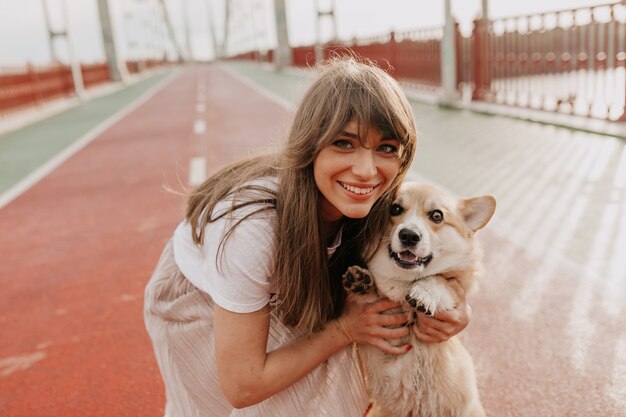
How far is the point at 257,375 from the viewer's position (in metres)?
2.03

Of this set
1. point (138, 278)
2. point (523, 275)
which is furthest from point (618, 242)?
point (138, 278)

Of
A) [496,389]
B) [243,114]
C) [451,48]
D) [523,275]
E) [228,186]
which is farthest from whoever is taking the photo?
[243,114]

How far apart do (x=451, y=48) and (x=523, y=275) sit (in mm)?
9620

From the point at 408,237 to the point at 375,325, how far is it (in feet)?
1.25

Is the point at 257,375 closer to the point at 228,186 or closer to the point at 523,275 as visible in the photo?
the point at 228,186

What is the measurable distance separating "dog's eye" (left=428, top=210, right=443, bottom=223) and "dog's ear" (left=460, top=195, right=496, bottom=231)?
0.18 metres

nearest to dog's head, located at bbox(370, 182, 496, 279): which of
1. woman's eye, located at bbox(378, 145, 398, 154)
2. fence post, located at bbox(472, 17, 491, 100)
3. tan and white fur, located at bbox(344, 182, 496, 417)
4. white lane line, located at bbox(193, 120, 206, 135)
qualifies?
tan and white fur, located at bbox(344, 182, 496, 417)

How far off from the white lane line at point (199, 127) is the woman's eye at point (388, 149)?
10.3 meters

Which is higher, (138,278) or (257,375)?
(257,375)

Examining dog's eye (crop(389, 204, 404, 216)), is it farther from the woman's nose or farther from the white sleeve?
the white sleeve

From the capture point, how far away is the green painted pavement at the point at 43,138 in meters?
9.69

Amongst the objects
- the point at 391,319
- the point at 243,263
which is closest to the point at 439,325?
the point at 391,319

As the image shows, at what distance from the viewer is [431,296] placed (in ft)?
7.41

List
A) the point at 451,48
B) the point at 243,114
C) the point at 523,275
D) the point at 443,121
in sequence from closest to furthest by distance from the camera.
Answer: the point at 523,275
the point at 443,121
the point at 451,48
the point at 243,114
